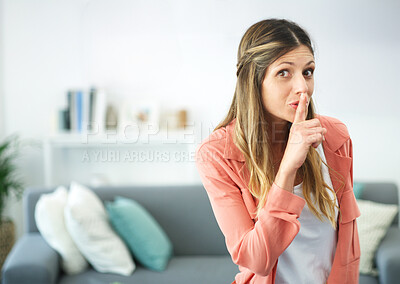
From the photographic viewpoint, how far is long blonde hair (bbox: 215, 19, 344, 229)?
93cm

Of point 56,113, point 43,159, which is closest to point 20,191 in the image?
point 43,159

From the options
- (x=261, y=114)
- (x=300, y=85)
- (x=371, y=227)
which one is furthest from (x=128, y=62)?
(x=300, y=85)

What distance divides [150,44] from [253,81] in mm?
2308

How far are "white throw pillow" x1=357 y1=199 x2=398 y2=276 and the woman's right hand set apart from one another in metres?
→ 1.52

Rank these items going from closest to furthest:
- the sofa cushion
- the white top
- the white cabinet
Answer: the white top
the sofa cushion
the white cabinet

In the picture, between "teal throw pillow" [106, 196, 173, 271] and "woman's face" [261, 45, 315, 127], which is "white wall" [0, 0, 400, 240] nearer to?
"teal throw pillow" [106, 196, 173, 271]

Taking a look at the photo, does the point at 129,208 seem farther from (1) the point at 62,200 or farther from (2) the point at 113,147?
(2) the point at 113,147

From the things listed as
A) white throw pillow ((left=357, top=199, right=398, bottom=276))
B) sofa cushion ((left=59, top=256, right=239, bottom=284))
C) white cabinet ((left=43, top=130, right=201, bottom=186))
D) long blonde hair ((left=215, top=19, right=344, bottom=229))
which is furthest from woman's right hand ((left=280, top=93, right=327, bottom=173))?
white cabinet ((left=43, top=130, right=201, bottom=186))

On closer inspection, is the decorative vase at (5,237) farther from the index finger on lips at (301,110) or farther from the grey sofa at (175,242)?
the index finger on lips at (301,110)

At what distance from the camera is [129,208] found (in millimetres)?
2387

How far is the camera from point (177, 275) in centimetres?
223

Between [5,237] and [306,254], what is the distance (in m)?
2.49

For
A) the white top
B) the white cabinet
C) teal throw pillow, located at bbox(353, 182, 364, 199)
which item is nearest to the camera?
the white top

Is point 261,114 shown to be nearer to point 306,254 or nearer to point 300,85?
point 300,85
